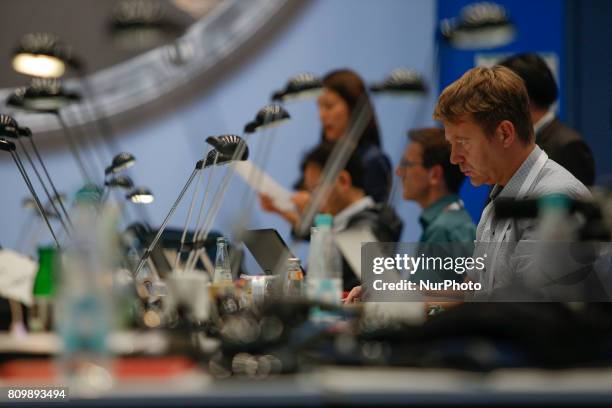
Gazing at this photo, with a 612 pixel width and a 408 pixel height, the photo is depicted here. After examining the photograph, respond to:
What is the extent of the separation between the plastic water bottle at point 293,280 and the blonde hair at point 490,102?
492mm

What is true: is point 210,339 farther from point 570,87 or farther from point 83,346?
point 570,87

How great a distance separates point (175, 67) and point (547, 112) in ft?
7.85

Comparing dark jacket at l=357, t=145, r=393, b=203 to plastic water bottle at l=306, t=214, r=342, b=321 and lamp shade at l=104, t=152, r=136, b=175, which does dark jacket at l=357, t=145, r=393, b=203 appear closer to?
lamp shade at l=104, t=152, r=136, b=175

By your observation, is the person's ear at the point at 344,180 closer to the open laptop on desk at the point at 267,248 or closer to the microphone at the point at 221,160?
the open laptop on desk at the point at 267,248

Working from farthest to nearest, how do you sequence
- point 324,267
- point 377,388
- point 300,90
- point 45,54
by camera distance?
point 300,90, point 45,54, point 324,267, point 377,388

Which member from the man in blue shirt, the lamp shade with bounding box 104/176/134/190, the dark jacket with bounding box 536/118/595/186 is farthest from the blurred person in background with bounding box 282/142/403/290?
the lamp shade with bounding box 104/176/134/190

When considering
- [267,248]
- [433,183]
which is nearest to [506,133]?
[267,248]

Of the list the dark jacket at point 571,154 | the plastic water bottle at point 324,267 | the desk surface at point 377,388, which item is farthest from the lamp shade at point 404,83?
the desk surface at point 377,388

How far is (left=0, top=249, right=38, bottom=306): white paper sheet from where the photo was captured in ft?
3.95

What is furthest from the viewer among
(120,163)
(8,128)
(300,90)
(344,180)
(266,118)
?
(344,180)

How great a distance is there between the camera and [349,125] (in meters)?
3.31

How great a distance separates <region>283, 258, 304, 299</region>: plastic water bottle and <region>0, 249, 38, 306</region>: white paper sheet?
1.98 ft

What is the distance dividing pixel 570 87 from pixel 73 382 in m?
3.31

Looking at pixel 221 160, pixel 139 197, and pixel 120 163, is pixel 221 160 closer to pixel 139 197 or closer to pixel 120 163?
pixel 120 163
